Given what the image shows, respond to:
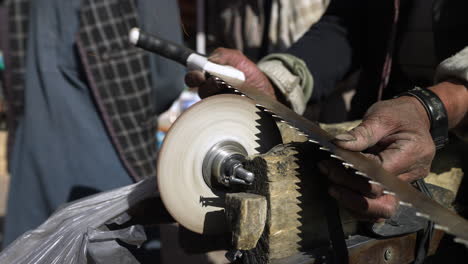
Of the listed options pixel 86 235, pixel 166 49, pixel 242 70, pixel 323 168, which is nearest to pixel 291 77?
pixel 242 70

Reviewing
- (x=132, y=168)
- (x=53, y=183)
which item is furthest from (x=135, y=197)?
(x=53, y=183)

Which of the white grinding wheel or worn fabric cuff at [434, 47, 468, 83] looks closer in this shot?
the white grinding wheel

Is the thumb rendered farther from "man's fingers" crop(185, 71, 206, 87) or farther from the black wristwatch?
"man's fingers" crop(185, 71, 206, 87)

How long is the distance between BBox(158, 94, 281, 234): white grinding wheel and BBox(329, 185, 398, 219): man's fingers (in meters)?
0.29

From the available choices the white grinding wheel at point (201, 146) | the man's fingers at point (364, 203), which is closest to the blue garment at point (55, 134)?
the white grinding wheel at point (201, 146)

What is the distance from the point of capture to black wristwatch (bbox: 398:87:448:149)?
4.00 feet

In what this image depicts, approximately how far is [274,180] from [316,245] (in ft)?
0.81

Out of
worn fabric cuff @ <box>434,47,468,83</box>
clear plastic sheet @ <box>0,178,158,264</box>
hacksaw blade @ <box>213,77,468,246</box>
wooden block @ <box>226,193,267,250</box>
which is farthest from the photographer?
worn fabric cuff @ <box>434,47,468,83</box>

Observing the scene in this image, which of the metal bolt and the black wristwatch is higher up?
the black wristwatch

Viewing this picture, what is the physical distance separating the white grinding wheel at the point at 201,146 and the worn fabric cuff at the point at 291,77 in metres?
0.47

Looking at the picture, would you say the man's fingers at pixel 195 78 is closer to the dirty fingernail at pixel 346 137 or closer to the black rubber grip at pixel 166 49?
the black rubber grip at pixel 166 49

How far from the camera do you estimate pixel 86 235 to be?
121 centimetres

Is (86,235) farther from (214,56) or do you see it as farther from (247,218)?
(214,56)

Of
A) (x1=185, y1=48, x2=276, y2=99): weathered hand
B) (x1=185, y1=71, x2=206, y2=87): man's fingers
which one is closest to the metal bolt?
(x1=185, y1=48, x2=276, y2=99): weathered hand
